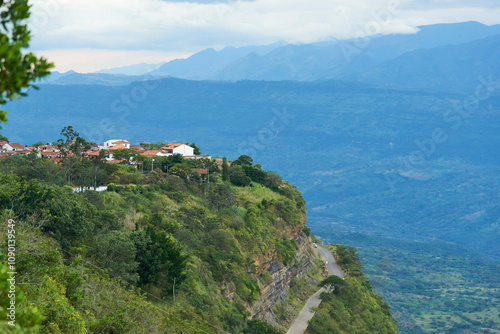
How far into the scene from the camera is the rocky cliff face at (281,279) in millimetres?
36750

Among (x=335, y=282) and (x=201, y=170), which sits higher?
(x=201, y=170)

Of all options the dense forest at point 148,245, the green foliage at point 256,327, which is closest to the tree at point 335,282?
the dense forest at point 148,245

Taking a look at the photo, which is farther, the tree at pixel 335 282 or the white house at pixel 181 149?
the white house at pixel 181 149

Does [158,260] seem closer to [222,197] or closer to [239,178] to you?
[222,197]

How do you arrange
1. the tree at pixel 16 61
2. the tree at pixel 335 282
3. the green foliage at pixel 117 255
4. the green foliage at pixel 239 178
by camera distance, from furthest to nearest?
1. the green foliage at pixel 239 178
2. the tree at pixel 335 282
3. the green foliage at pixel 117 255
4. the tree at pixel 16 61

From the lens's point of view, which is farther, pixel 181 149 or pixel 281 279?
pixel 181 149

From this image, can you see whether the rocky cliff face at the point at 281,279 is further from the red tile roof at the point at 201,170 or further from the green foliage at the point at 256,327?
the red tile roof at the point at 201,170

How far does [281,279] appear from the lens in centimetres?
4231

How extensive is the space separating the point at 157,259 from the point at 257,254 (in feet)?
48.7

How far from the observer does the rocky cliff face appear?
36.8 m

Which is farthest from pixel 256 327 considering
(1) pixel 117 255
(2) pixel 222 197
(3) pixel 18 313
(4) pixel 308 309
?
(3) pixel 18 313

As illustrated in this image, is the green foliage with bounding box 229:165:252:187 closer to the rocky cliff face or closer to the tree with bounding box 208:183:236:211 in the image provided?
the tree with bounding box 208:183:236:211

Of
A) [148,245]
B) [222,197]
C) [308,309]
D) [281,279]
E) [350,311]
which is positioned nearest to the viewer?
[148,245]

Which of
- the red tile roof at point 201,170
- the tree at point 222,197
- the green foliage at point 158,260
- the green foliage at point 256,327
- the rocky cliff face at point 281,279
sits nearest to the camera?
the green foliage at point 158,260
